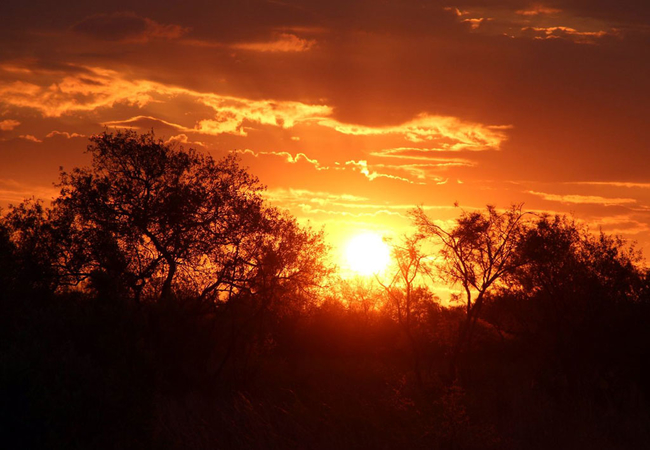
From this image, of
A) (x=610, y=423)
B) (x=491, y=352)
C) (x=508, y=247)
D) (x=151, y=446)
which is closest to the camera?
(x=151, y=446)

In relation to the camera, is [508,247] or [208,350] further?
[508,247]

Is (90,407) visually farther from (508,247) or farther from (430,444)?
(508,247)

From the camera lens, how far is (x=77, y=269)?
1353 inches

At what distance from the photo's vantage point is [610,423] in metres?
24.0

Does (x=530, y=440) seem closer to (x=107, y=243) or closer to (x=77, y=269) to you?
(x=107, y=243)

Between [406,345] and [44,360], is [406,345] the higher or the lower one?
the lower one

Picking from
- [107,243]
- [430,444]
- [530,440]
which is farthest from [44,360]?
[107,243]

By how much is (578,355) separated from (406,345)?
27336 millimetres

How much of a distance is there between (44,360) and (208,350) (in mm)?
20217

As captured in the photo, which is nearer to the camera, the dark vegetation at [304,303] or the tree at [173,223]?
the dark vegetation at [304,303]

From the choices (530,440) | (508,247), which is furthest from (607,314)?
(530,440)

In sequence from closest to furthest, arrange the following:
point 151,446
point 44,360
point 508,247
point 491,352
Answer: point 44,360, point 151,446, point 508,247, point 491,352

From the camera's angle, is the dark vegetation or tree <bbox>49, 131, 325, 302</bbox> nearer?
the dark vegetation

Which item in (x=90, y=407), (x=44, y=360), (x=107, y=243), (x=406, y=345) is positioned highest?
(x=107, y=243)
